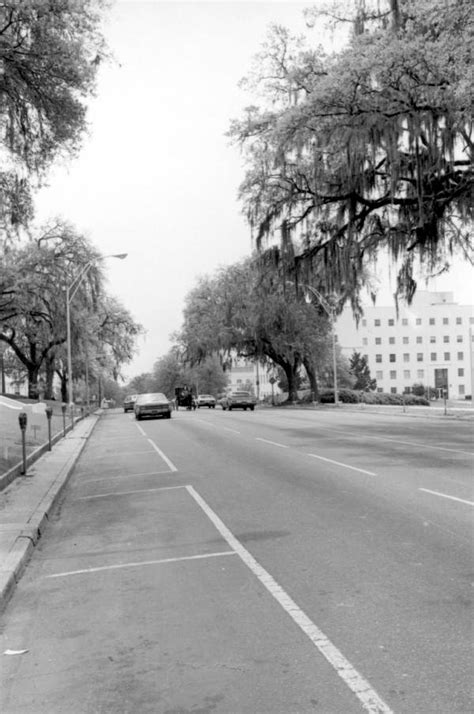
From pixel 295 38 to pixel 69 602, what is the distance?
62.8 ft

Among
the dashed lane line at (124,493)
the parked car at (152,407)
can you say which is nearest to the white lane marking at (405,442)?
the dashed lane line at (124,493)

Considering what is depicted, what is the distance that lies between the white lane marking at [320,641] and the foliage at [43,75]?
960 centimetres

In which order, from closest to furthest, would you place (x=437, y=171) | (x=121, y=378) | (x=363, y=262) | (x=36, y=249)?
(x=437, y=171), (x=363, y=262), (x=36, y=249), (x=121, y=378)

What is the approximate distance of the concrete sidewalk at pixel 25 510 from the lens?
6496mm

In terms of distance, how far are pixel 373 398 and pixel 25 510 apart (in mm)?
44450

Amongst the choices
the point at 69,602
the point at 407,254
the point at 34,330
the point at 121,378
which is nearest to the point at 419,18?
the point at 407,254

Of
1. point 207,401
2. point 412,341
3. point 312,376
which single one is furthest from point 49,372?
point 412,341

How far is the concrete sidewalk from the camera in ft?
21.3

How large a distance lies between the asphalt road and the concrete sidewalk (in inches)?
7.0

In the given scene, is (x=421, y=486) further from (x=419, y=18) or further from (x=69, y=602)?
(x=419, y=18)

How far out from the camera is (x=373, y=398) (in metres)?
51.7

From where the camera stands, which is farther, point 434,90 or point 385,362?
point 385,362

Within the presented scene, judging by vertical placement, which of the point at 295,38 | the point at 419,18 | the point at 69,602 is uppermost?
the point at 295,38

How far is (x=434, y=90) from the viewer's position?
645 inches
